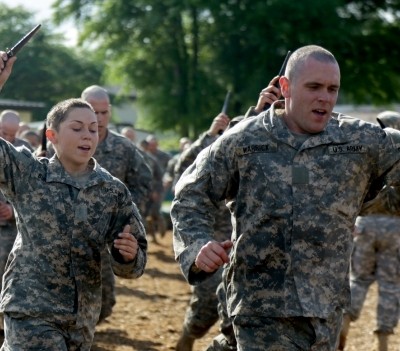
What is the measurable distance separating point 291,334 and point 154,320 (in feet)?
23.9

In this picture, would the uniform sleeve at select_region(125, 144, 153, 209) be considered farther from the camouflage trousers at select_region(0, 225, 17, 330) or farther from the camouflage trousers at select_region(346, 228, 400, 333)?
the camouflage trousers at select_region(346, 228, 400, 333)

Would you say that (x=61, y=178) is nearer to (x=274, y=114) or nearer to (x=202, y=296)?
(x=274, y=114)

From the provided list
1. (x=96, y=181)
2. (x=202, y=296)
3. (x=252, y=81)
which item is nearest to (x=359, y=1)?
(x=252, y=81)

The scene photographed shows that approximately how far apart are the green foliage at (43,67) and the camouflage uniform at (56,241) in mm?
58125

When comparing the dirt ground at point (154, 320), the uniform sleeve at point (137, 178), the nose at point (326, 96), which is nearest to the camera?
the nose at point (326, 96)

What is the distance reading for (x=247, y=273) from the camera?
18.7 feet

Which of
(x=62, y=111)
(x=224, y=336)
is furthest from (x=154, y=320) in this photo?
(x=62, y=111)

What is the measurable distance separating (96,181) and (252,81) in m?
35.3

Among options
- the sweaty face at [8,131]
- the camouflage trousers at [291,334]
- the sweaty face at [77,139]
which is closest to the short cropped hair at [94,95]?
the sweaty face at [8,131]

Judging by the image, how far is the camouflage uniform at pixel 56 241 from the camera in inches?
249

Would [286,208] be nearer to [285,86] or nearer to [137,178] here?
[285,86]

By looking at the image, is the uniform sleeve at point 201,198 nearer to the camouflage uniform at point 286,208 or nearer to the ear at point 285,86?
the camouflage uniform at point 286,208

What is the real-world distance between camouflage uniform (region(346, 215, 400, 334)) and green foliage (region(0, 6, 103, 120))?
2142 inches

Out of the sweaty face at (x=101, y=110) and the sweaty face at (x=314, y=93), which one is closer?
the sweaty face at (x=314, y=93)
